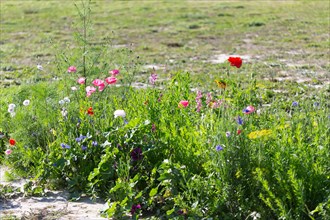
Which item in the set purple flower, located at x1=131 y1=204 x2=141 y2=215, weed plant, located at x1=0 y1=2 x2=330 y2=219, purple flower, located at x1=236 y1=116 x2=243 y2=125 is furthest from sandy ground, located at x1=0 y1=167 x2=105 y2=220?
purple flower, located at x1=236 y1=116 x2=243 y2=125

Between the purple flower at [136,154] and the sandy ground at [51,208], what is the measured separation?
42 cm

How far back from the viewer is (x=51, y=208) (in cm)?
455

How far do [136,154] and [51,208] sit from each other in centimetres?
73

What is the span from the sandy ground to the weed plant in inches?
3.8

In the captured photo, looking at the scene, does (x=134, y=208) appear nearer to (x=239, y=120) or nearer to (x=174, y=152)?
(x=174, y=152)

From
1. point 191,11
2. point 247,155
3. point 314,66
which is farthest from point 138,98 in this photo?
point 191,11

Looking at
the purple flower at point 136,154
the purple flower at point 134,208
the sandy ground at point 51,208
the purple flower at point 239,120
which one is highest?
the purple flower at point 239,120

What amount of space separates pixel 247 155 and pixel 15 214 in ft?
5.52

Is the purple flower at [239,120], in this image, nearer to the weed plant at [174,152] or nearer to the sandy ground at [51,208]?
the weed plant at [174,152]

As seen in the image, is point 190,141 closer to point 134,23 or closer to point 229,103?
point 229,103

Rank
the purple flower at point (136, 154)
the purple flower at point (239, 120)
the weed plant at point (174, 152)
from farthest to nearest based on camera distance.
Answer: the purple flower at point (136, 154) < the purple flower at point (239, 120) < the weed plant at point (174, 152)

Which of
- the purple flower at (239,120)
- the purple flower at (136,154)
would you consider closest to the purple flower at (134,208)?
the purple flower at (136,154)

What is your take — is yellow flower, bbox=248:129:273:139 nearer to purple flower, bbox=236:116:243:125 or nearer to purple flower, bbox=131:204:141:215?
purple flower, bbox=236:116:243:125

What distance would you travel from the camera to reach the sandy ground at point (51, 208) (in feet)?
14.5
